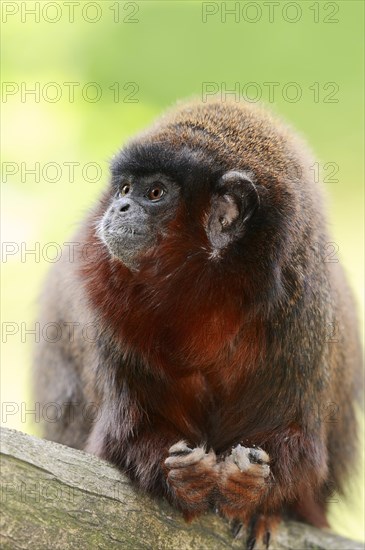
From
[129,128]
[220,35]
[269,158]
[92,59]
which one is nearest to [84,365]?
[269,158]

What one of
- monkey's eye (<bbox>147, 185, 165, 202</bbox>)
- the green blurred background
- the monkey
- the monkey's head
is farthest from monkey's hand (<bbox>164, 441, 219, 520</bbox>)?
the green blurred background

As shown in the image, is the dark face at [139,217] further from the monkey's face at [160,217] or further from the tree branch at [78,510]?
the tree branch at [78,510]

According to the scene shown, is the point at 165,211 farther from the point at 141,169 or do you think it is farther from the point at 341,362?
the point at 341,362

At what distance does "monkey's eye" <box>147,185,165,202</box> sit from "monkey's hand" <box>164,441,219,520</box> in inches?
42.7

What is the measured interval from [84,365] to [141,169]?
1.44 metres

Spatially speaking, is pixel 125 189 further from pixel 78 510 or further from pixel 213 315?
pixel 78 510

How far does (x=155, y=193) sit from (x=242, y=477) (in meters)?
1.29

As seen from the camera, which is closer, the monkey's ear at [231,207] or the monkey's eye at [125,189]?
the monkey's ear at [231,207]

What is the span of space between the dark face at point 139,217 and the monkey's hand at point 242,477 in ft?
3.11

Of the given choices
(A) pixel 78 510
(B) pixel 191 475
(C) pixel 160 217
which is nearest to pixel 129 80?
(C) pixel 160 217

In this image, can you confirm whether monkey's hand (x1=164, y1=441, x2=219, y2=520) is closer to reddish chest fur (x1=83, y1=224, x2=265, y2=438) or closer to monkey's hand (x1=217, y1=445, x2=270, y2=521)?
monkey's hand (x1=217, y1=445, x2=270, y2=521)

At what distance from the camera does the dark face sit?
370 cm

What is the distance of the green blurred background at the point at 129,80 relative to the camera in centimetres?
679

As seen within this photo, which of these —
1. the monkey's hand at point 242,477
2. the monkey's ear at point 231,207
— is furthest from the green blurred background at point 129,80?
the monkey's hand at point 242,477
